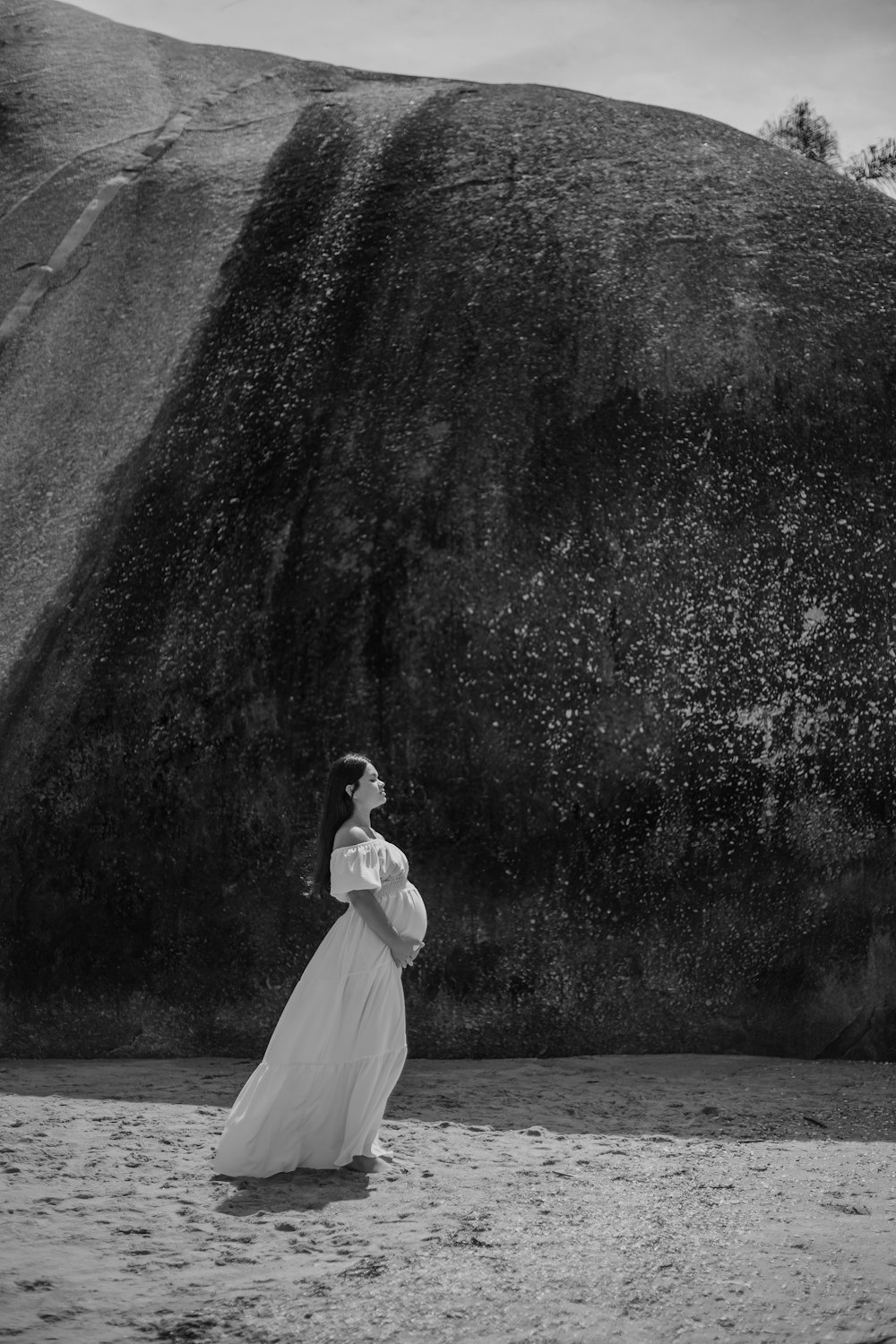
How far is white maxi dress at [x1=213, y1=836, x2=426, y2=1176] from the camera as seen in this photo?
12.8ft

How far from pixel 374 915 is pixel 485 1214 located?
88 cm

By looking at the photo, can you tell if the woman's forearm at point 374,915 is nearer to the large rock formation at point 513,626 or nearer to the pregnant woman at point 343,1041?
the pregnant woman at point 343,1041

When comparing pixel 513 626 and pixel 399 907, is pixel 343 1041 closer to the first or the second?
pixel 399 907

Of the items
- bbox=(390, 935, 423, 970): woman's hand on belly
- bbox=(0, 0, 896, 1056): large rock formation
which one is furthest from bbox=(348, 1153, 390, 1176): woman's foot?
bbox=(0, 0, 896, 1056): large rock formation

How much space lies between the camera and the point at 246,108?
7.96 meters

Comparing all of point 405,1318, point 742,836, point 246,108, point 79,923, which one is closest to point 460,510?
point 742,836

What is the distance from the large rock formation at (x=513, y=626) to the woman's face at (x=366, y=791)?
3.71ft

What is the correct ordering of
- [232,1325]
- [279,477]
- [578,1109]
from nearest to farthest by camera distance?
[232,1325], [578,1109], [279,477]

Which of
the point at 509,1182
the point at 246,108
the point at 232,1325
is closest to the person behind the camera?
the point at 232,1325

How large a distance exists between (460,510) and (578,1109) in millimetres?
2298

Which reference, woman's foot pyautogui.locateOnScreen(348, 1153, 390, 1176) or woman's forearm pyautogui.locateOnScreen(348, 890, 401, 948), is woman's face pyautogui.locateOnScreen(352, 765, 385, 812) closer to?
woman's forearm pyautogui.locateOnScreen(348, 890, 401, 948)

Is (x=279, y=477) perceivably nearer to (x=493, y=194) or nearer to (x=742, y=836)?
(x=493, y=194)

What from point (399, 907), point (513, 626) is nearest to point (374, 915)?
point (399, 907)

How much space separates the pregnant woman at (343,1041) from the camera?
3.90 m
